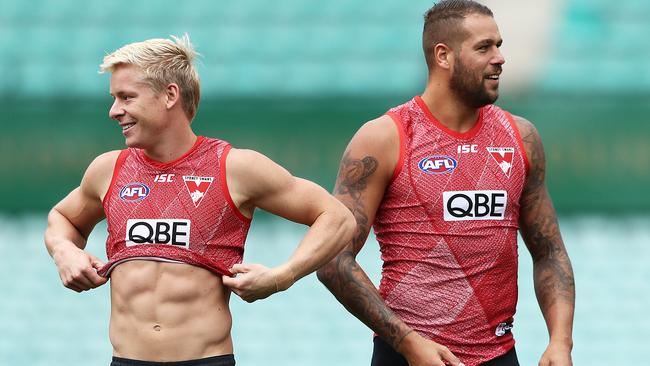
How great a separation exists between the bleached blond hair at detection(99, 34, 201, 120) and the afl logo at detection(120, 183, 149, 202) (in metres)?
0.27

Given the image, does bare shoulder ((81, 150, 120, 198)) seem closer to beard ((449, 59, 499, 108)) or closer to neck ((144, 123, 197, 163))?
neck ((144, 123, 197, 163))

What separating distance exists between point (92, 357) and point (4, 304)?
1.14m

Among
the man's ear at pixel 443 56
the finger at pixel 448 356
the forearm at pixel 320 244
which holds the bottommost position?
the finger at pixel 448 356

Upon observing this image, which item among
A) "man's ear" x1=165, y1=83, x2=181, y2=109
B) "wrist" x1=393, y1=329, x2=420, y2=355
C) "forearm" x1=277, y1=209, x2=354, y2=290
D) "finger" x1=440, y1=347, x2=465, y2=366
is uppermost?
"man's ear" x1=165, y1=83, x2=181, y2=109

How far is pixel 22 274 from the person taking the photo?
457 inches

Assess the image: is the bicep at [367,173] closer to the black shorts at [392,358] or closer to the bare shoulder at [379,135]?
the bare shoulder at [379,135]

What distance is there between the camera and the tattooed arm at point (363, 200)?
14.1 ft

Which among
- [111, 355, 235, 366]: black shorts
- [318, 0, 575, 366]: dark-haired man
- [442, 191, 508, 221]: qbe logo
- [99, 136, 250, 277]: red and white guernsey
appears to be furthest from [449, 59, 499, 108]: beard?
[111, 355, 235, 366]: black shorts

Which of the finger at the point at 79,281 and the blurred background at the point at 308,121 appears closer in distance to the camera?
the finger at the point at 79,281

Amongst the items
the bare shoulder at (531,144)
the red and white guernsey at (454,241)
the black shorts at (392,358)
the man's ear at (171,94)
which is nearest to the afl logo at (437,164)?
the red and white guernsey at (454,241)

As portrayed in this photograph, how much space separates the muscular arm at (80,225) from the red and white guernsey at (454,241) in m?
0.90

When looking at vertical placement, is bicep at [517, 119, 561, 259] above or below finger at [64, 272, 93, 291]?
above

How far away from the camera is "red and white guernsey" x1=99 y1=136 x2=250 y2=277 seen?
413cm

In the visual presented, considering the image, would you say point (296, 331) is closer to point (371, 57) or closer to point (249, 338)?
point (249, 338)
